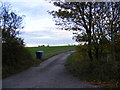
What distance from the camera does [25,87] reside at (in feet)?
26.0

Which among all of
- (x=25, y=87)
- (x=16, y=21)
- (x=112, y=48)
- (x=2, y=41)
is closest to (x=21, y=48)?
(x=2, y=41)

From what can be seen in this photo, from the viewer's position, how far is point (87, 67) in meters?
10.2

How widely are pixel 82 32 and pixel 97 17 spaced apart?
152cm

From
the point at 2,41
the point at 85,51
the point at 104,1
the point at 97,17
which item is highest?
the point at 104,1

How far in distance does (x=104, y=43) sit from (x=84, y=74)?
281cm

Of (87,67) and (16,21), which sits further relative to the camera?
(16,21)

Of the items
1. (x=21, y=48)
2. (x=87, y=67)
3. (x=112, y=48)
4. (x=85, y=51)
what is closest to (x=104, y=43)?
(x=112, y=48)

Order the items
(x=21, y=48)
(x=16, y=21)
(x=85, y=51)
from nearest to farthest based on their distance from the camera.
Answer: (x=85, y=51)
(x=21, y=48)
(x=16, y=21)

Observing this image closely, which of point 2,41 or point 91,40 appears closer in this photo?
point 91,40

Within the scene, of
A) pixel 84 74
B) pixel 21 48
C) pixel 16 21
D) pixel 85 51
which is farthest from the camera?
pixel 16 21

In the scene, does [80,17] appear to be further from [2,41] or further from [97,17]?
[2,41]

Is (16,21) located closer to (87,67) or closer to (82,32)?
(82,32)

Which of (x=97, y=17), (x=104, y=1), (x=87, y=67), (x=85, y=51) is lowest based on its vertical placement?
(x=87, y=67)

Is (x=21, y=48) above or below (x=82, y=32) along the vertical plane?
below
